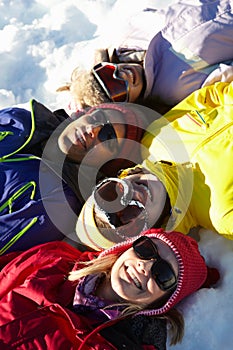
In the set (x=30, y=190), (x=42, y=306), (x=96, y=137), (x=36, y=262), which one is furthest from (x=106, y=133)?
(x=42, y=306)

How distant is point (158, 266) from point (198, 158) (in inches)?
15.3

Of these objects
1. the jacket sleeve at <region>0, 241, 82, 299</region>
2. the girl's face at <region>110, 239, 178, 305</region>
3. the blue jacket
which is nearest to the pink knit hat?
the girl's face at <region>110, 239, 178, 305</region>

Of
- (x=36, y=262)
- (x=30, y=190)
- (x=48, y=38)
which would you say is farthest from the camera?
(x=48, y=38)

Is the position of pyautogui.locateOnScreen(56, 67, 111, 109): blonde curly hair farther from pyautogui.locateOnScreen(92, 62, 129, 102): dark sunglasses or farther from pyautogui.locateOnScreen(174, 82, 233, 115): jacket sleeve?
pyautogui.locateOnScreen(174, 82, 233, 115): jacket sleeve

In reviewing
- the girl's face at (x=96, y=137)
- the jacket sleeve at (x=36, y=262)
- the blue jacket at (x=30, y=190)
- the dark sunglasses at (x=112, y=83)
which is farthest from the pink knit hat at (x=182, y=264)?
the dark sunglasses at (x=112, y=83)

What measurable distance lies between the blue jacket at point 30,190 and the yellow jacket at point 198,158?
0.31m

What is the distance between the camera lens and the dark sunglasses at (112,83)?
1.62 meters

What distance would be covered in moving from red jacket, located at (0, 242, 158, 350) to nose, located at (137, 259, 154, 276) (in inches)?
6.5

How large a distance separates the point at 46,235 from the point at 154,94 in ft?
2.13

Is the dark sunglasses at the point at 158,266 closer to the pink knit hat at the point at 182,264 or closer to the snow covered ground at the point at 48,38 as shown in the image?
the pink knit hat at the point at 182,264

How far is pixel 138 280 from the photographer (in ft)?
3.65

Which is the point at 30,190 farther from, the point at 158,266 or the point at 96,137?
the point at 158,266

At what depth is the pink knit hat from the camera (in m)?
1.12

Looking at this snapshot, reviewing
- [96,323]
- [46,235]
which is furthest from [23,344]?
[46,235]
